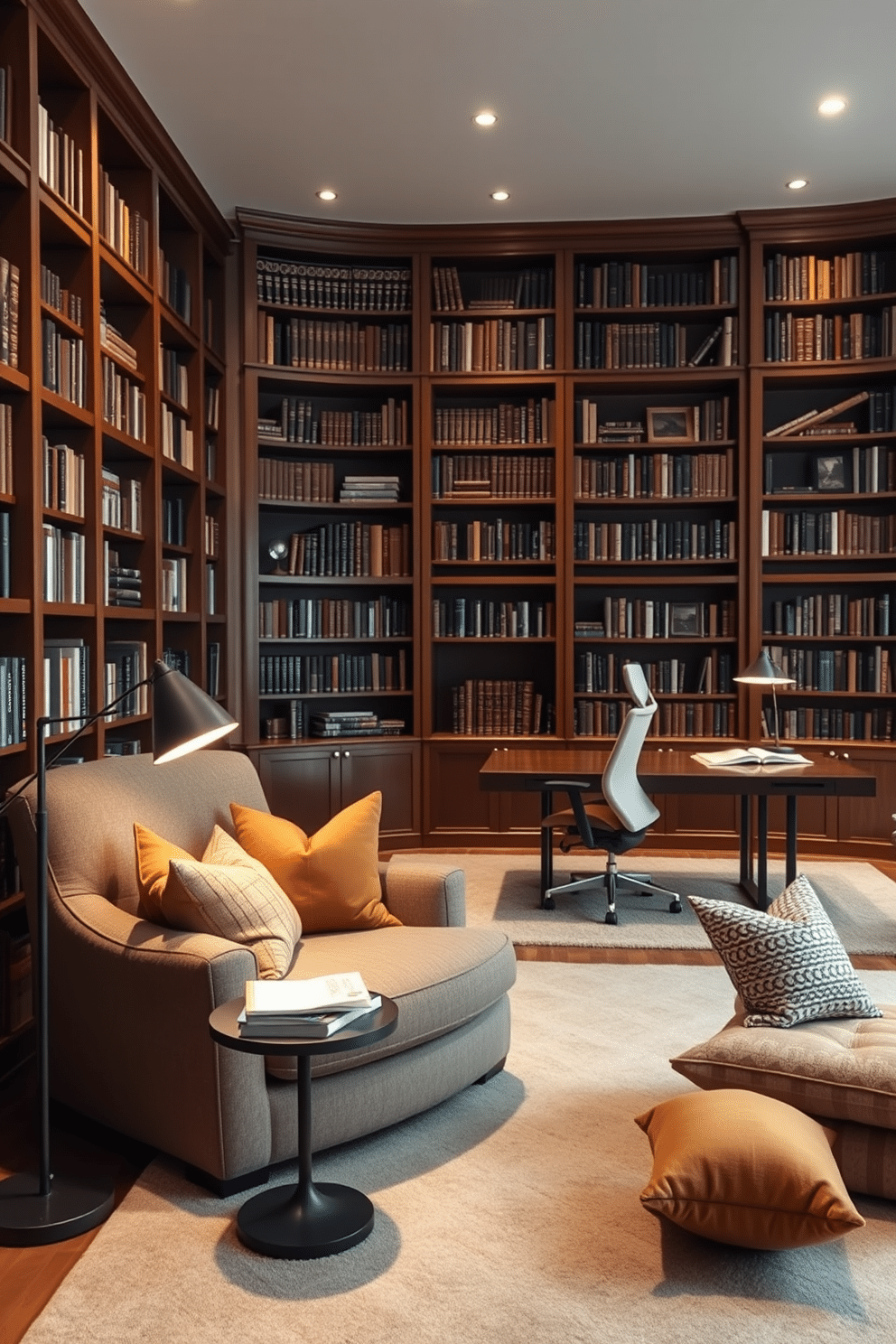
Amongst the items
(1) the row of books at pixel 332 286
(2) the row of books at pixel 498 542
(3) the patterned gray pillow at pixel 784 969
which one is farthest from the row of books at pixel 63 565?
(2) the row of books at pixel 498 542

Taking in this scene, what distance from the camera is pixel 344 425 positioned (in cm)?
643

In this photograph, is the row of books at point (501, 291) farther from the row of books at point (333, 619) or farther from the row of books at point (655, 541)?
the row of books at point (333, 619)

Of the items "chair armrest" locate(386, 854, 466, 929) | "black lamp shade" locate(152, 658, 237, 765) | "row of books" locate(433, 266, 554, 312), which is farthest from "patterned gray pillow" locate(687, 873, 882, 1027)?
"row of books" locate(433, 266, 554, 312)

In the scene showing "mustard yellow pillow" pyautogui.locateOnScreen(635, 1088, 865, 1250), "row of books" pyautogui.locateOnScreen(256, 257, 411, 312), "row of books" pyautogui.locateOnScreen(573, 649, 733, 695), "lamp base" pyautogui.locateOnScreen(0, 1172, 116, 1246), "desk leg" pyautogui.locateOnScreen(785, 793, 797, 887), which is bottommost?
"lamp base" pyautogui.locateOnScreen(0, 1172, 116, 1246)

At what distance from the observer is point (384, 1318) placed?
6.65 ft

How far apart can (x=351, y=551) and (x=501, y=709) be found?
124cm

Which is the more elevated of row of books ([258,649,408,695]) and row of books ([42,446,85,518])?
row of books ([42,446,85,518])

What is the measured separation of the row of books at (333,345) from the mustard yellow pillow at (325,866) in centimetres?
369

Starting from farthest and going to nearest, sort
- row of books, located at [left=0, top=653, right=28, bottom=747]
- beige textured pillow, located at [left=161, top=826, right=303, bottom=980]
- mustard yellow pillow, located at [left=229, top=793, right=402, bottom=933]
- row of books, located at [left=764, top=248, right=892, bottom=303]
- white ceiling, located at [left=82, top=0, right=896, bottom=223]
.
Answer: row of books, located at [left=764, top=248, right=892, bottom=303] → white ceiling, located at [left=82, top=0, right=896, bottom=223] → row of books, located at [left=0, top=653, right=28, bottom=747] → mustard yellow pillow, located at [left=229, top=793, right=402, bottom=933] → beige textured pillow, located at [left=161, top=826, right=303, bottom=980]

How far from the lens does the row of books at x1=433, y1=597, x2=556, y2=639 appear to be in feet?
21.5

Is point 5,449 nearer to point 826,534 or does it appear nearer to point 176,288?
point 176,288

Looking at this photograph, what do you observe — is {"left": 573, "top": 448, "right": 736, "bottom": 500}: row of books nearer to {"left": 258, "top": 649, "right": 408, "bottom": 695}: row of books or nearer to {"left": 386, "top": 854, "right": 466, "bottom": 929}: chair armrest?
{"left": 258, "top": 649, "right": 408, "bottom": 695}: row of books

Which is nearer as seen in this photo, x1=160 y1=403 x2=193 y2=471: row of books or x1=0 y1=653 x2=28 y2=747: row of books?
x1=0 y1=653 x2=28 y2=747: row of books

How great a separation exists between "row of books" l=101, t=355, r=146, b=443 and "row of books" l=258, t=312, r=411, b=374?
1635 mm
